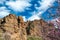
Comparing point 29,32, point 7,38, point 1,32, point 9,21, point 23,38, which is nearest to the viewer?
point 7,38

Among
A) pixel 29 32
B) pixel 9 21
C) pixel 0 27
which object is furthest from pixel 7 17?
pixel 29 32

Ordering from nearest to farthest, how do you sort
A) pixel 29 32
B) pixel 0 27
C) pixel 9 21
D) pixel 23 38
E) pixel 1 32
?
pixel 1 32, pixel 0 27, pixel 9 21, pixel 23 38, pixel 29 32

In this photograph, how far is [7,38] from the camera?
40688 millimetres

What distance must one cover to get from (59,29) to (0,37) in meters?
28.9

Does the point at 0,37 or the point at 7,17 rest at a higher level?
the point at 7,17

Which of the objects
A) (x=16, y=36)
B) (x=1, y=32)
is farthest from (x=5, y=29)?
(x=16, y=36)

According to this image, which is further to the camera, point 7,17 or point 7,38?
point 7,17

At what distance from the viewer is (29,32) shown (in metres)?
→ 87.3

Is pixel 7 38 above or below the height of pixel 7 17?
below

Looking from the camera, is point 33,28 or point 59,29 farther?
point 33,28

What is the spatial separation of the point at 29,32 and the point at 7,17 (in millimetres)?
33853

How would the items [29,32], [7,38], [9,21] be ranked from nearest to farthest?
[7,38]
[9,21]
[29,32]

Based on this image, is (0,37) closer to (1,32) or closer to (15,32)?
(1,32)

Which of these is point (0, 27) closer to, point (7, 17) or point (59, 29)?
point (7, 17)
